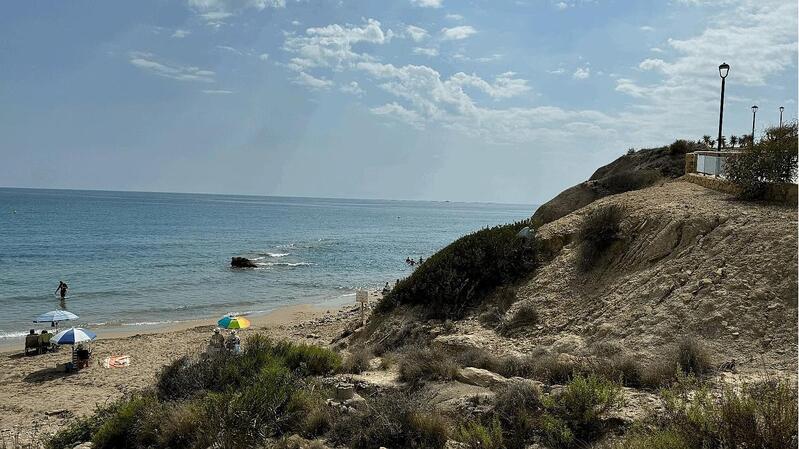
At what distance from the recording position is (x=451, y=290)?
14266mm

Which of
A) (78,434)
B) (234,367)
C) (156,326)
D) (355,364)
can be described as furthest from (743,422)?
(156,326)

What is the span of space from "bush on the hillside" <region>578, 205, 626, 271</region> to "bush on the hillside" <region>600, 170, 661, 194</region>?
8.25m

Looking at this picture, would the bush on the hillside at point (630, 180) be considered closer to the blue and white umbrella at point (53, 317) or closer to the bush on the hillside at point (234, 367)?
the bush on the hillside at point (234, 367)

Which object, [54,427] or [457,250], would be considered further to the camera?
[457,250]

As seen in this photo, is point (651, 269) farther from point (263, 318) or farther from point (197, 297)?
point (197, 297)

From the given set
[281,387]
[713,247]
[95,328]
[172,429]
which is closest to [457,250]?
[713,247]

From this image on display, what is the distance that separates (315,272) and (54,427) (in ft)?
98.7

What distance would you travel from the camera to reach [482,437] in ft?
20.0

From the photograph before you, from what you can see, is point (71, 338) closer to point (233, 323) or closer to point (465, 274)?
point (233, 323)

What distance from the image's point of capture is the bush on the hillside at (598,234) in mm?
13555

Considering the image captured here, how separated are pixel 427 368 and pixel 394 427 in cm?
235

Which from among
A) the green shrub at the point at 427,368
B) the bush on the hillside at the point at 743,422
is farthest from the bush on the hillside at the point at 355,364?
the bush on the hillside at the point at 743,422

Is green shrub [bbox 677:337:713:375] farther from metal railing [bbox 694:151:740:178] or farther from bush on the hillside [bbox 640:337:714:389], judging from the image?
metal railing [bbox 694:151:740:178]

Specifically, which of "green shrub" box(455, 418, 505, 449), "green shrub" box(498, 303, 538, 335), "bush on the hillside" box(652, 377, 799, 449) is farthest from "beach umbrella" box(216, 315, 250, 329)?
"bush on the hillside" box(652, 377, 799, 449)
